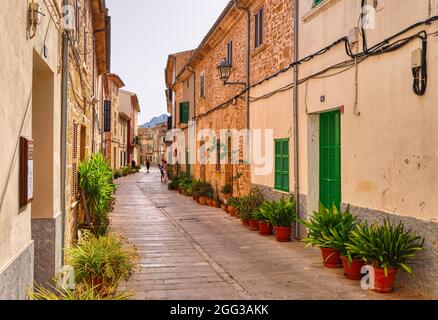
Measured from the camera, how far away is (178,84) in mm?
27656

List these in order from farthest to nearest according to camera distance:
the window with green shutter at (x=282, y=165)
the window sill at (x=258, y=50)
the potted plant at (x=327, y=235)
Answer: the window sill at (x=258, y=50)
the window with green shutter at (x=282, y=165)
the potted plant at (x=327, y=235)

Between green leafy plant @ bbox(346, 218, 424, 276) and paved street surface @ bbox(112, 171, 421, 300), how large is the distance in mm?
409

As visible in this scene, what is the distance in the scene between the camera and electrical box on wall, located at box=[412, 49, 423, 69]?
5.51m

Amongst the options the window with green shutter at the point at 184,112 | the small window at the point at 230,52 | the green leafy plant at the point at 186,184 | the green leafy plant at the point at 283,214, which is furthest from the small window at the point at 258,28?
the window with green shutter at the point at 184,112

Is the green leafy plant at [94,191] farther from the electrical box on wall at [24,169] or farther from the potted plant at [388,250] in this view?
the potted plant at [388,250]

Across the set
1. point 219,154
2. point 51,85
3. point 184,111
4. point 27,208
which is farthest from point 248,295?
point 184,111

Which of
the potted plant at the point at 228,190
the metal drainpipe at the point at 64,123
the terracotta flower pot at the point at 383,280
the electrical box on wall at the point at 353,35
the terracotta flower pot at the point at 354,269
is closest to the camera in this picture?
the terracotta flower pot at the point at 383,280

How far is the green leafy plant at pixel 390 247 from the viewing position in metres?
5.57

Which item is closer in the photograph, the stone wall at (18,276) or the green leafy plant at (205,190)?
the stone wall at (18,276)

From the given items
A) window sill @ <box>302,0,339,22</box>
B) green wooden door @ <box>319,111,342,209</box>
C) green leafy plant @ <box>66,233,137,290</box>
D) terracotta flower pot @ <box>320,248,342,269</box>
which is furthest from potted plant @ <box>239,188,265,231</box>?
green leafy plant @ <box>66,233,137,290</box>

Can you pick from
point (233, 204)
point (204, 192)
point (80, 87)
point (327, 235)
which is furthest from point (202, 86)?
point (327, 235)

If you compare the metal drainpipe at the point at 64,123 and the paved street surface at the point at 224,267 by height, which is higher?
the metal drainpipe at the point at 64,123

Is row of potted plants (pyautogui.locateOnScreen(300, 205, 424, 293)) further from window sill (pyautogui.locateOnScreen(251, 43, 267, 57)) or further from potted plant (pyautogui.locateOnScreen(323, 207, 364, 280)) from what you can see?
window sill (pyautogui.locateOnScreen(251, 43, 267, 57))

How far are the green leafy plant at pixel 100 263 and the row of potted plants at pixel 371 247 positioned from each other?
302 cm
